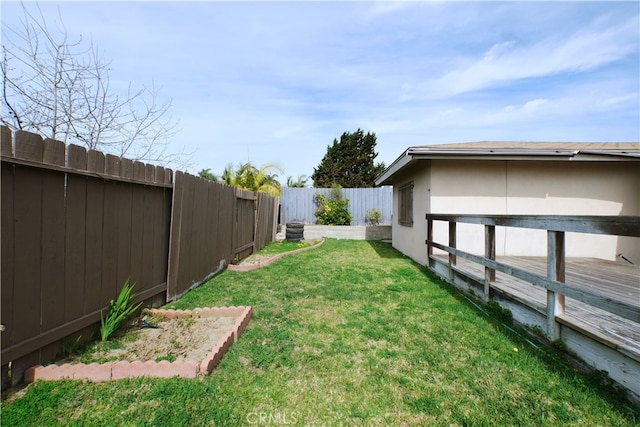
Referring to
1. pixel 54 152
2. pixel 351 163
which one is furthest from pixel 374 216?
pixel 351 163

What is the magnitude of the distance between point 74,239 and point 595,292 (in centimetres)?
418

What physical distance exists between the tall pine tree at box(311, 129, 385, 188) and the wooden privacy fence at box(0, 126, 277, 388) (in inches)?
985

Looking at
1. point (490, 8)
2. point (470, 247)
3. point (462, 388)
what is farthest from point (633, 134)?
point (462, 388)

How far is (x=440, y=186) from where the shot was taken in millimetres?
6164

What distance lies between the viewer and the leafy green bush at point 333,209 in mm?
13398

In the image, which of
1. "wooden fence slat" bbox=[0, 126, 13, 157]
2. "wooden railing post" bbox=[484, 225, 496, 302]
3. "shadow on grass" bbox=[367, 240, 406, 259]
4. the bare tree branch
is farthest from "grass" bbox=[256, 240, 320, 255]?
"wooden fence slat" bbox=[0, 126, 13, 157]

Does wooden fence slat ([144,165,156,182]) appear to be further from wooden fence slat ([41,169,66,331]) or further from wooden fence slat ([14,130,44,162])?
wooden fence slat ([14,130,44,162])

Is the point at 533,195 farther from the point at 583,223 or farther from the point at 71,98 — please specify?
the point at 71,98

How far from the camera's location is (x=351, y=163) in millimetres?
29281

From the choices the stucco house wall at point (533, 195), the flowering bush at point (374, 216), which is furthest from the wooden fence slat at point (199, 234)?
the flowering bush at point (374, 216)

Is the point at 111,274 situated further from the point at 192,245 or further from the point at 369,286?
the point at 369,286

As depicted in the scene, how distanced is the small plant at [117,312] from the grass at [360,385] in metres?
0.67

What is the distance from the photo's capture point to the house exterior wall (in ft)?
20.3

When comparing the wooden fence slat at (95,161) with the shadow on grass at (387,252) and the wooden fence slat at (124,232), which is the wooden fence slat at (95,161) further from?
the shadow on grass at (387,252)
